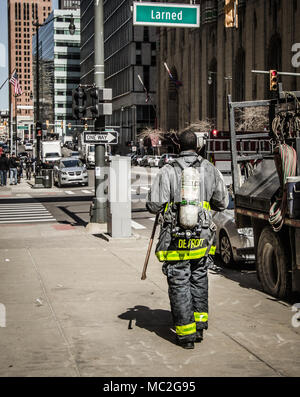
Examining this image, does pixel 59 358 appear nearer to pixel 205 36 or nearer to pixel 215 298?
pixel 215 298

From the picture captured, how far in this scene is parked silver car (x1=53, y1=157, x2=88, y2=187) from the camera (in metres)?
37.5

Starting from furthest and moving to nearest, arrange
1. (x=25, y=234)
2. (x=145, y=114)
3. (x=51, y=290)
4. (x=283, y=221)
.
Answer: (x=145, y=114), (x=25, y=234), (x=51, y=290), (x=283, y=221)

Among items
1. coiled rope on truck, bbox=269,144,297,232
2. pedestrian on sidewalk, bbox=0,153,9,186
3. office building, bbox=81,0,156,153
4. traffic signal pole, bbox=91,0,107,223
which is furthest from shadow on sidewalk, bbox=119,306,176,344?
office building, bbox=81,0,156,153

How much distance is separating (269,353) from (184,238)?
132cm

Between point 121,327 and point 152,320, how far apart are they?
46 centimetres

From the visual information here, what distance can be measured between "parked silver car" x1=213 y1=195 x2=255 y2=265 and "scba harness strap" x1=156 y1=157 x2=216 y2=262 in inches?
168

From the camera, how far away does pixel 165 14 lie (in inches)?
586

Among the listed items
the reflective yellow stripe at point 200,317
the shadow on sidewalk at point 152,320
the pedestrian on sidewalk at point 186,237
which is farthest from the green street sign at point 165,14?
the reflective yellow stripe at point 200,317

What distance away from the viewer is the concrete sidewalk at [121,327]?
5.58 metres

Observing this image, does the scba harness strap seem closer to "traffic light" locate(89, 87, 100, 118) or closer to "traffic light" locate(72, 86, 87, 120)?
"traffic light" locate(89, 87, 100, 118)

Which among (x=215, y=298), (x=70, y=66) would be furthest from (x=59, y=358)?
(x=70, y=66)

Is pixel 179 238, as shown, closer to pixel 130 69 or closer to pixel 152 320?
pixel 152 320

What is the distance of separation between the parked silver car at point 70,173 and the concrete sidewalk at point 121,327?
2609cm

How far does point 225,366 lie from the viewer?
556 centimetres
